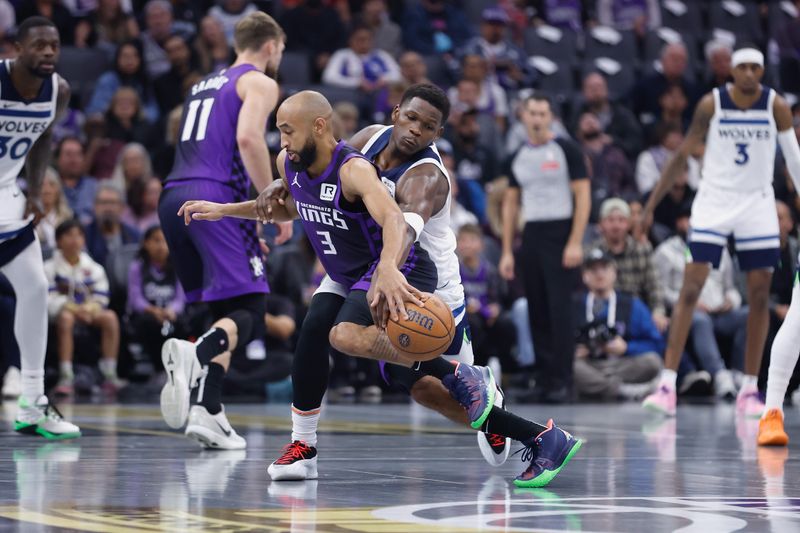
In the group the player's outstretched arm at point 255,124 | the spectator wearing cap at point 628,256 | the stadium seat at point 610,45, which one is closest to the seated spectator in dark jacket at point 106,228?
the spectator wearing cap at point 628,256

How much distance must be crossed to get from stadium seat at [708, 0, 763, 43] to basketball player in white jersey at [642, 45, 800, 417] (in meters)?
9.52

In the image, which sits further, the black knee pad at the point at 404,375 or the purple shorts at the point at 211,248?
the purple shorts at the point at 211,248

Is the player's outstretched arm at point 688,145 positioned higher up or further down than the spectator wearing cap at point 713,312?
higher up

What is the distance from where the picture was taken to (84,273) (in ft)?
37.4

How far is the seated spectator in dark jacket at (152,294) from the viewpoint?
11.6 m

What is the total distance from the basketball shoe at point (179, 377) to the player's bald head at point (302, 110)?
165cm

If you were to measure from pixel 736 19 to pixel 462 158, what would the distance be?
6.12 m

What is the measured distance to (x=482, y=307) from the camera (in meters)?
12.6

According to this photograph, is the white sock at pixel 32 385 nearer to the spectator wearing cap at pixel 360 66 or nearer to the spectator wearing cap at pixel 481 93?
the spectator wearing cap at pixel 360 66

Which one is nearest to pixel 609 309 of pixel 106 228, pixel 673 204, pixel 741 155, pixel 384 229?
pixel 673 204

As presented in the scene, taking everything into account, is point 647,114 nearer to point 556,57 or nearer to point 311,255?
point 556,57

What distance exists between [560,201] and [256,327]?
4.58 metres

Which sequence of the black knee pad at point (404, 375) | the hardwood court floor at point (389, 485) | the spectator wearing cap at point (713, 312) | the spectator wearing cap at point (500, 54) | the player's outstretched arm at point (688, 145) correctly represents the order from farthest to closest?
the spectator wearing cap at point (500, 54)
the spectator wearing cap at point (713, 312)
the player's outstretched arm at point (688, 145)
the black knee pad at point (404, 375)
the hardwood court floor at point (389, 485)

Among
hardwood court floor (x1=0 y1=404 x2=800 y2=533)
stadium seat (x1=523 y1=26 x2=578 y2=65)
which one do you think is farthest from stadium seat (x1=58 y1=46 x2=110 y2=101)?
hardwood court floor (x1=0 y1=404 x2=800 y2=533)
